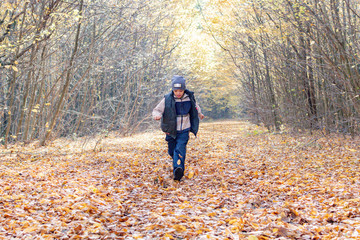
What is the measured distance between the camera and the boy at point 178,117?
6270 mm

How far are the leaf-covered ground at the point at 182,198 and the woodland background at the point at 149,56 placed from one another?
2196mm

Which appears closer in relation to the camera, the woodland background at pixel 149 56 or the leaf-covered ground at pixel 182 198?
the leaf-covered ground at pixel 182 198

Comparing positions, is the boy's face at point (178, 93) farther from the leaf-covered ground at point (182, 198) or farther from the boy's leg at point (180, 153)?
the leaf-covered ground at point (182, 198)

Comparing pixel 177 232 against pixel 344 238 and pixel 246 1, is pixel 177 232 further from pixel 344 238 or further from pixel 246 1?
pixel 246 1

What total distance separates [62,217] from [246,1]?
1121 centimetres

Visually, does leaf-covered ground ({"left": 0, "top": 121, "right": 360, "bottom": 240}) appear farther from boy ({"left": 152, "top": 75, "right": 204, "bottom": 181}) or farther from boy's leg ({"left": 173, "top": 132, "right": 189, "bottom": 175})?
boy ({"left": 152, "top": 75, "right": 204, "bottom": 181})

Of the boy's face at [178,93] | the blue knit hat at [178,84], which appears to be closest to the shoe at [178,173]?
the boy's face at [178,93]

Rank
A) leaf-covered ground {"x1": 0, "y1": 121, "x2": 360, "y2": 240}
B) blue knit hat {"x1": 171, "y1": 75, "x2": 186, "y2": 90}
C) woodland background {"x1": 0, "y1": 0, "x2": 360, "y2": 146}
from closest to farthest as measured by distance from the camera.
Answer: leaf-covered ground {"x1": 0, "y1": 121, "x2": 360, "y2": 240} < blue knit hat {"x1": 171, "y1": 75, "x2": 186, "y2": 90} < woodland background {"x1": 0, "y1": 0, "x2": 360, "y2": 146}

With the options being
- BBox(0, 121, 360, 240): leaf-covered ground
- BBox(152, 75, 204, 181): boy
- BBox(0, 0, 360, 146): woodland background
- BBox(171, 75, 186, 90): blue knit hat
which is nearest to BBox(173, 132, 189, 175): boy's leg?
BBox(152, 75, 204, 181): boy

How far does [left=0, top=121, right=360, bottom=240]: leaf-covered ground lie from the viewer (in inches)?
140

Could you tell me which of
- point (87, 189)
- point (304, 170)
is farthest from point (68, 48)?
point (304, 170)

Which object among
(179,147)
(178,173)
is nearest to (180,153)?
(179,147)

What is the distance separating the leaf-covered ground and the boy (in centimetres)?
51

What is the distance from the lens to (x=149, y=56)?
1534 cm
